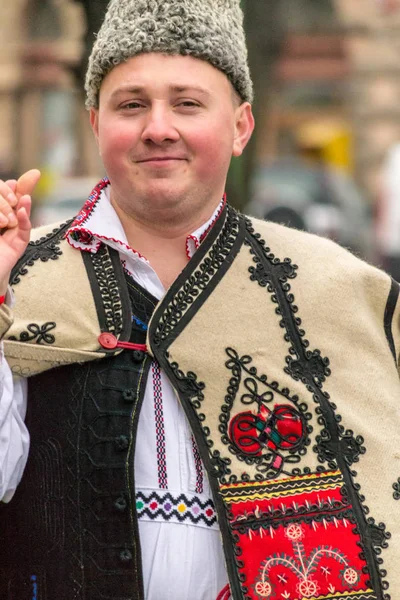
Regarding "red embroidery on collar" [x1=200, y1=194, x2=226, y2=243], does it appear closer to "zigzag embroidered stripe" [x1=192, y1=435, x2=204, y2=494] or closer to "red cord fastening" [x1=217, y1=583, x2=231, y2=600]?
"zigzag embroidered stripe" [x1=192, y1=435, x2=204, y2=494]

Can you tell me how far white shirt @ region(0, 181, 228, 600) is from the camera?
2.96 meters

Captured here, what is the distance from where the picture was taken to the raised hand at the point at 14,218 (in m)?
2.71

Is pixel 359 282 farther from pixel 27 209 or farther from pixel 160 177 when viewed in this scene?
pixel 27 209

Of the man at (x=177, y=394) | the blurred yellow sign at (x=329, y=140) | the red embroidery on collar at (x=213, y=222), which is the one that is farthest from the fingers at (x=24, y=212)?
the blurred yellow sign at (x=329, y=140)

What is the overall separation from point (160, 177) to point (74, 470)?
0.75m

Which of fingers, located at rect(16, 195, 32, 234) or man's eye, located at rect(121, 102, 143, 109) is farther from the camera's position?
man's eye, located at rect(121, 102, 143, 109)

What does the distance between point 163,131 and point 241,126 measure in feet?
1.30

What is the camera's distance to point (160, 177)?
3004 millimetres

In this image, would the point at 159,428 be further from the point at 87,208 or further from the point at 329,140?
the point at 329,140

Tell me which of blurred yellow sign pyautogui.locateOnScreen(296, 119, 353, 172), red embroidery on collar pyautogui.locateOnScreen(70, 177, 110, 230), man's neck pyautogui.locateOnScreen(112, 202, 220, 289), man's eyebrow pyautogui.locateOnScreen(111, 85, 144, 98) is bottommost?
man's neck pyautogui.locateOnScreen(112, 202, 220, 289)

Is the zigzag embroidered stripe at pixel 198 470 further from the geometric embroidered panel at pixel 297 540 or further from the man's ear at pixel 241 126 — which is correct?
the man's ear at pixel 241 126

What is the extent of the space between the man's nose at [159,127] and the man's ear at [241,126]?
0.98 feet

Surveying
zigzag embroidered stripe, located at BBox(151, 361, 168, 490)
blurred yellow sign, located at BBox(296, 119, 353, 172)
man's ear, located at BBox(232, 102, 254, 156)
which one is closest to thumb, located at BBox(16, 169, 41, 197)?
zigzag embroidered stripe, located at BBox(151, 361, 168, 490)

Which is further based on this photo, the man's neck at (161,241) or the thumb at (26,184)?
the man's neck at (161,241)
